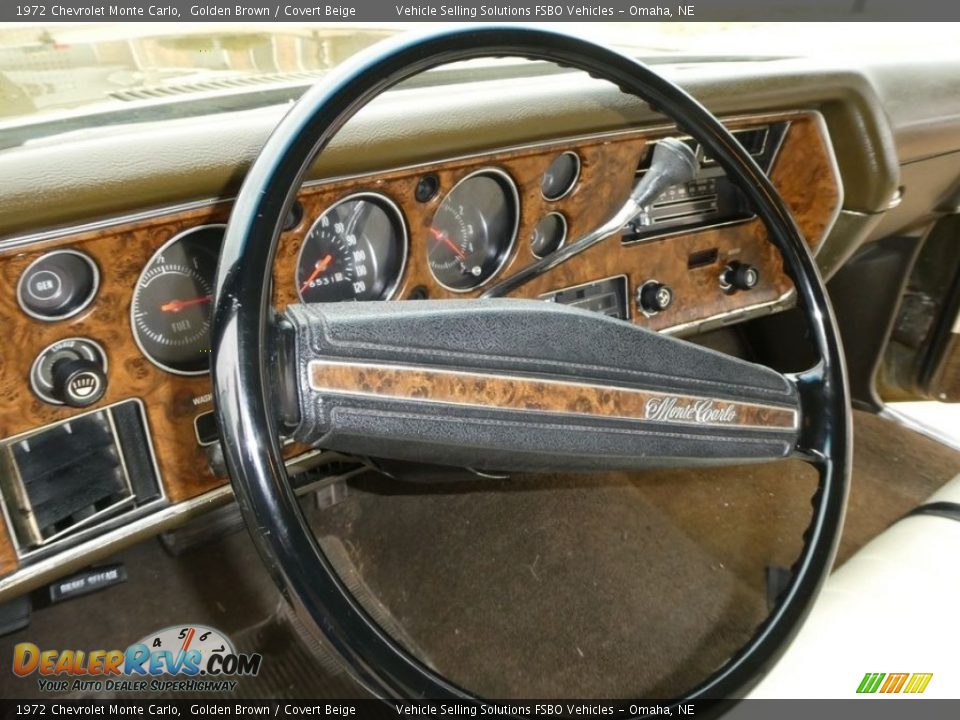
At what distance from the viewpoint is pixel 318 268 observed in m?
1.18

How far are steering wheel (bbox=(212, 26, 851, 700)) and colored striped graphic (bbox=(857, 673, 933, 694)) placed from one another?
0.18 metres

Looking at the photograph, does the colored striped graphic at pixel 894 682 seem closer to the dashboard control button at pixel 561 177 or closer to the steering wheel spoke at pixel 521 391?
the steering wheel spoke at pixel 521 391

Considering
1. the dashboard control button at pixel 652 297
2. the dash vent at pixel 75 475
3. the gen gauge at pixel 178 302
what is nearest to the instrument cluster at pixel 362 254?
the gen gauge at pixel 178 302

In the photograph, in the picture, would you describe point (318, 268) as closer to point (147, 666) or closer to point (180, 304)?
point (180, 304)

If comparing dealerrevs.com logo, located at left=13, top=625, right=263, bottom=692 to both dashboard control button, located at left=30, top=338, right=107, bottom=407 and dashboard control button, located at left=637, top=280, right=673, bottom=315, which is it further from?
dashboard control button, located at left=637, top=280, right=673, bottom=315

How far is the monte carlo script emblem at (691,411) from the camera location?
866 mm

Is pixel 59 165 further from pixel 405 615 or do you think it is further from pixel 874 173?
pixel 874 173

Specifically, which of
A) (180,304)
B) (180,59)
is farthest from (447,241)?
(180,59)

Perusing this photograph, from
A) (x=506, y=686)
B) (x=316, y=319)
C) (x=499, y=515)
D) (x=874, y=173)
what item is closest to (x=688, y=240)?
(x=874, y=173)

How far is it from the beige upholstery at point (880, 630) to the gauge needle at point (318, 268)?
2.60 ft

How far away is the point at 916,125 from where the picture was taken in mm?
1777

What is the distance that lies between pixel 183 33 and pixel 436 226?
2.15 feet

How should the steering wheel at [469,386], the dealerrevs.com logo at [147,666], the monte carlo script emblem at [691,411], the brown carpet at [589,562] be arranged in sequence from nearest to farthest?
the steering wheel at [469,386], the monte carlo script emblem at [691,411], the dealerrevs.com logo at [147,666], the brown carpet at [589,562]
